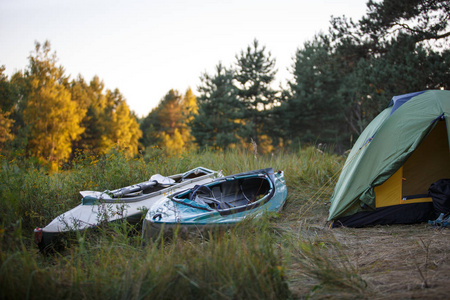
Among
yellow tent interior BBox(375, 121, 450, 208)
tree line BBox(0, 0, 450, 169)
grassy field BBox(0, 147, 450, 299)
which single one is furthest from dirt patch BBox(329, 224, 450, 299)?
tree line BBox(0, 0, 450, 169)

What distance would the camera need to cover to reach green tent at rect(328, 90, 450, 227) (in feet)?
14.3

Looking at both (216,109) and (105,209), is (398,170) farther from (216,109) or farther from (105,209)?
(216,109)

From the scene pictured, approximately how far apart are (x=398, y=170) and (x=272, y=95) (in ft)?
67.7

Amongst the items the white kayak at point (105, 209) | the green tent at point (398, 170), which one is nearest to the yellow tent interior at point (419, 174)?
the green tent at point (398, 170)

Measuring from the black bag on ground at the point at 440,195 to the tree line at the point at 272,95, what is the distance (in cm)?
844

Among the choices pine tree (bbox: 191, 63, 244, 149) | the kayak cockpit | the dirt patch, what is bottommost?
the dirt patch

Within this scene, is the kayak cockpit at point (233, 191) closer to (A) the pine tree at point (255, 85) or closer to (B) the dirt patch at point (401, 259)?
(B) the dirt patch at point (401, 259)

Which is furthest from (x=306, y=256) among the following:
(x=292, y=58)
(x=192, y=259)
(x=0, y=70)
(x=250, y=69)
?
(x=292, y=58)

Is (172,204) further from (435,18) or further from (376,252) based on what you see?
(435,18)

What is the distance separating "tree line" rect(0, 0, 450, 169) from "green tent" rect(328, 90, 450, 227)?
794 centimetres

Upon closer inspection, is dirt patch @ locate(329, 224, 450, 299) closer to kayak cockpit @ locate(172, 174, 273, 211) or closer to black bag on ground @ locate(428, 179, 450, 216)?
black bag on ground @ locate(428, 179, 450, 216)

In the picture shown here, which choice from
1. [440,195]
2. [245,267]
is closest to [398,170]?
[440,195]

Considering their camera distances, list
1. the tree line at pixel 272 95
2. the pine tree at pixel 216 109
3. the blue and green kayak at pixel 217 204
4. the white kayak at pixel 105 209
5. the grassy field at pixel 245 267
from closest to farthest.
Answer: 1. the grassy field at pixel 245 267
2. the blue and green kayak at pixel 217 204
3. the white kayak at pixel 105 209
4. the tree line at pixel 272 95
5. the pine tree at pixel 216 109

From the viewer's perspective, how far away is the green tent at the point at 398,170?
4.35 m
